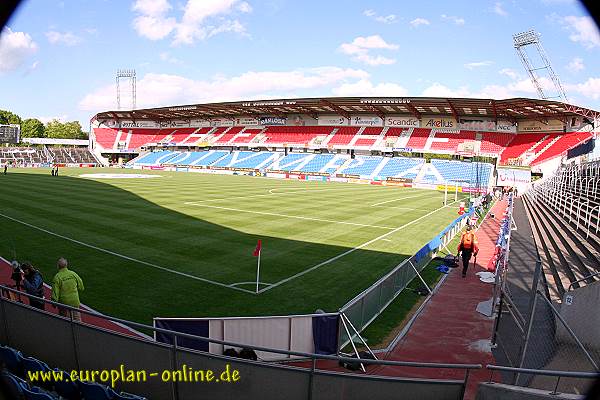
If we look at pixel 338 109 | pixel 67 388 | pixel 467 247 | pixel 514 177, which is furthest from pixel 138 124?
pixel 67 388

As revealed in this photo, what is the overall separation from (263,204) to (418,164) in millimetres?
42429

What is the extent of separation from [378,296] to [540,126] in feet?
218

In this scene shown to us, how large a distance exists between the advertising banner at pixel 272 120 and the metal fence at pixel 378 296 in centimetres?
7185

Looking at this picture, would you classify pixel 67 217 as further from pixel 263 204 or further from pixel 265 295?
pixel 265 295

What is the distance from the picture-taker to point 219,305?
11.9m

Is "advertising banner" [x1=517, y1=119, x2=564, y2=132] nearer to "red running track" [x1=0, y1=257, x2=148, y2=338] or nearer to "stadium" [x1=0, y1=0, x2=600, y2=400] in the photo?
"stadium" [x1=0, y1=0, x2=600, y2=400]

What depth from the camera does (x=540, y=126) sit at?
66312 mm

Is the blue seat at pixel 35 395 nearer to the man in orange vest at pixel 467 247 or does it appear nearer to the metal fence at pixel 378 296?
the metal fence at pixel 378 296

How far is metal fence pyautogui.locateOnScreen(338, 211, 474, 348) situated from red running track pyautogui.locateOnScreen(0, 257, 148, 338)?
469cm

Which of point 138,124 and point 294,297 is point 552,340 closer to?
point 294,297

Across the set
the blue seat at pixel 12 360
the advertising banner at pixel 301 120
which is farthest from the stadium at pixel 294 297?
the advertising banner at pixel 301 120

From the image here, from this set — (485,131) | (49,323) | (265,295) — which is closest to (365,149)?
(485,131)

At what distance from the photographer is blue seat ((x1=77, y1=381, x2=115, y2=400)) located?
5.36 m

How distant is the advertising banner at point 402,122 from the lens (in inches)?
2995
